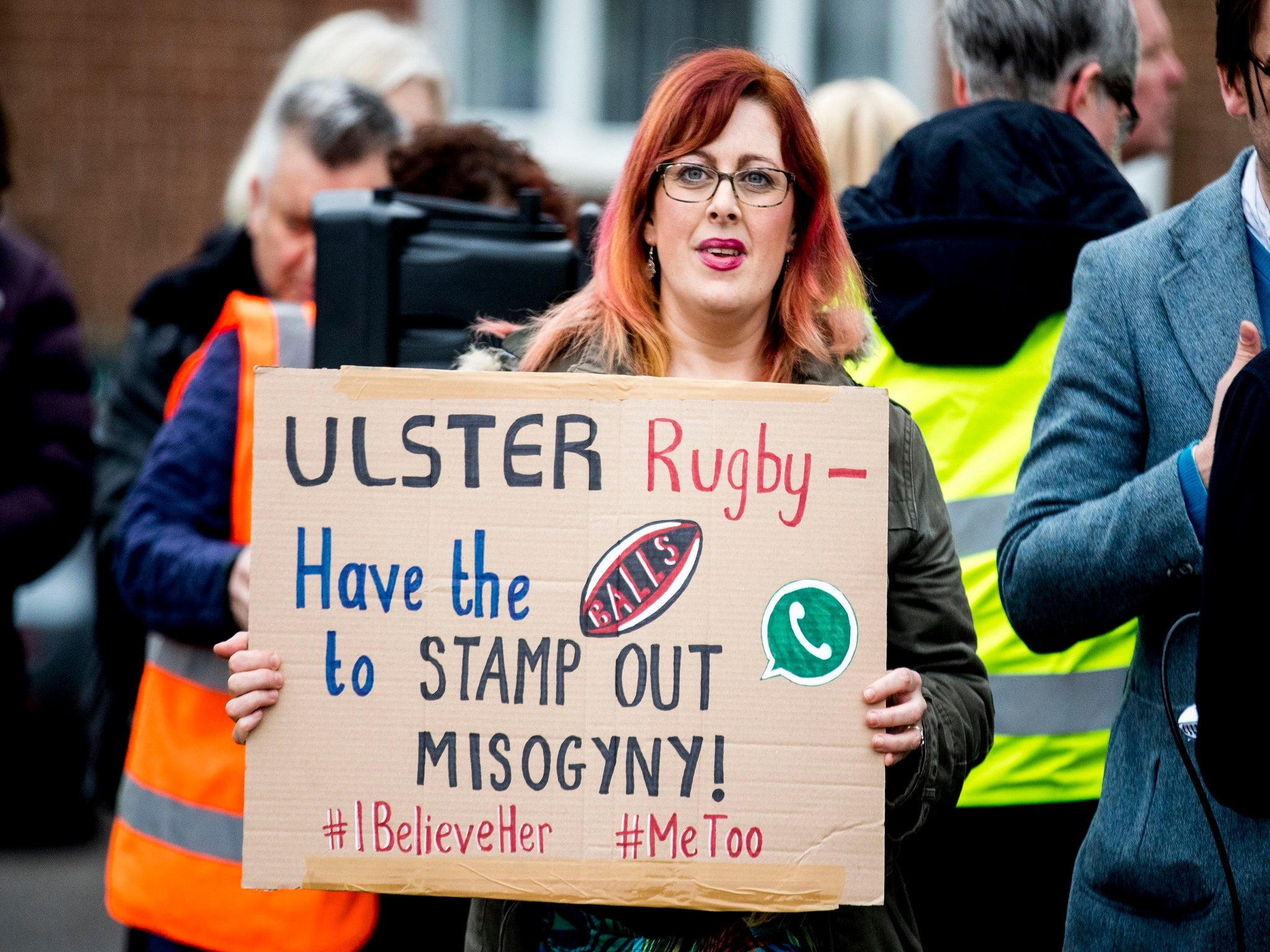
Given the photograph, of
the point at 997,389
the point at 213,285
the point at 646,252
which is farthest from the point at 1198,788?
the point at 213,285

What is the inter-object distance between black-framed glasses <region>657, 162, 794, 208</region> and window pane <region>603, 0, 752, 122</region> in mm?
6801

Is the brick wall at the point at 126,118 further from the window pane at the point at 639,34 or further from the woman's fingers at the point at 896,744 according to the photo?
the woman's fingers at the point at 896,744

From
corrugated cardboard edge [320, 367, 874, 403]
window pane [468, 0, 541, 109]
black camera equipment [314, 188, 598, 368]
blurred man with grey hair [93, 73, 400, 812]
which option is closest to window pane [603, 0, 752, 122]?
window pane [468, 0, 541, 109]

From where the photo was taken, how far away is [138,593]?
108 inches

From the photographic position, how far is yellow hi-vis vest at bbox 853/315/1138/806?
8.12 ft

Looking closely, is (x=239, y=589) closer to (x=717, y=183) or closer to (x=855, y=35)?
(x=717, y=183)

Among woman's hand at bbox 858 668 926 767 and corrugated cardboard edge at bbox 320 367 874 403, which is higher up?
corrugated cardboard edge at bbox 320 367 874 403

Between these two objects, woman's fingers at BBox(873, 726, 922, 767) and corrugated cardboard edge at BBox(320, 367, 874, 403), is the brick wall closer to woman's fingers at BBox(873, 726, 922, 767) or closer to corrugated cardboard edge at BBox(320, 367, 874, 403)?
corrugated cardboard edge at BBox(320, 367, 874, 403)

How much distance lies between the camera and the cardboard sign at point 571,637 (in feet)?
6.28

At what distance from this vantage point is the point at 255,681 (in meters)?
1.92

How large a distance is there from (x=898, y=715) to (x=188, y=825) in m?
1.43

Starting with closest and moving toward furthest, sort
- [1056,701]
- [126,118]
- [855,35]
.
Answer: [1056,701]
[126,118]
[855,35]

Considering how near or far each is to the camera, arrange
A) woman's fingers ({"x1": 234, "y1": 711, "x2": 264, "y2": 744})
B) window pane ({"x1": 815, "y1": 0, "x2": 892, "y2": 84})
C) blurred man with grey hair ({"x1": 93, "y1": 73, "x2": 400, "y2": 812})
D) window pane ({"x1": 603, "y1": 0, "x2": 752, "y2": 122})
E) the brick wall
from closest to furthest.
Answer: woman's fingers ({"x1": 234, "y1": 711, "x2": 264, "y2": 744}) < blurred man with grey hair ({"x1": 93, "y1": 73, "x2": 400, "y2": 812}) < the brick wall < window pane ({"x1": 815, "y1": 0, "x2": 892, "y2": 84}) < window pane ({"x1": 603, "y1": 0, "x2": 752, "y2": 122})

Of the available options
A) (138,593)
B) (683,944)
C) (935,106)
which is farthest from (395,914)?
(935,106)
